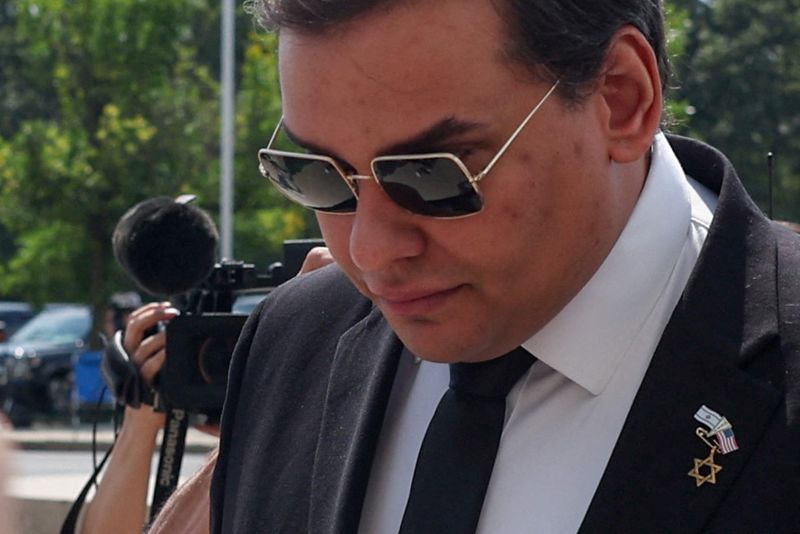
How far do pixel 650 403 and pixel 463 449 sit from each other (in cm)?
26

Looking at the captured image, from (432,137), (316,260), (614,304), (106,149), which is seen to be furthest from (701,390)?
(106,149)

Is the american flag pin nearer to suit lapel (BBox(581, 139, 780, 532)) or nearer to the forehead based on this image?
suit lapel (BBox(581, 139, 780, 532))

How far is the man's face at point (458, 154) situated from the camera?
5.57 ft

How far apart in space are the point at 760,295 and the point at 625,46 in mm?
330

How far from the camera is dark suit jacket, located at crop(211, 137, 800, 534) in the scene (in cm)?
166

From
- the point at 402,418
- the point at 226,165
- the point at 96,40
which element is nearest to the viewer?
the point at 402,418

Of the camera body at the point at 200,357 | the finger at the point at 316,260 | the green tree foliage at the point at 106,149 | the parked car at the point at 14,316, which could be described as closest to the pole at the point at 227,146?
the green tree foliage at the point at 106,149

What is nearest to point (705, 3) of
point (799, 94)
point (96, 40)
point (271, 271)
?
point (799, 94)

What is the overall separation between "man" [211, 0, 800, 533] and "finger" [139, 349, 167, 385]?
1.63 meters

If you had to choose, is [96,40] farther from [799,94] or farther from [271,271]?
[271,271]

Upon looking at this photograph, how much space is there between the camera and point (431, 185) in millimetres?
1707

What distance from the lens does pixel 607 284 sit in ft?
6.00

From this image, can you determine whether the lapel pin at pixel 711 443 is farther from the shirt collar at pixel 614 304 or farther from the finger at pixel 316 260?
the finger at pixel 316 260

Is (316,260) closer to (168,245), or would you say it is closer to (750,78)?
(168,245)
